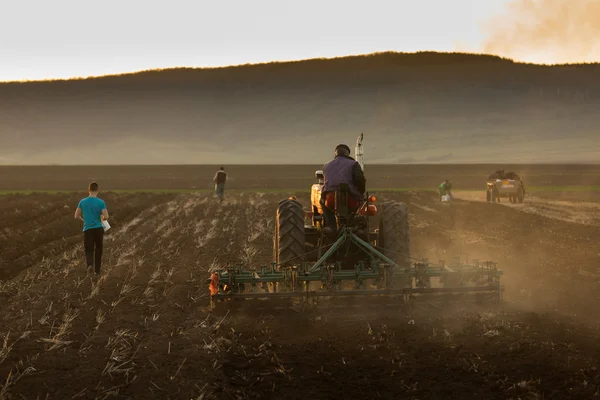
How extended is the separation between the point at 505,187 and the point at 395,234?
23.1m

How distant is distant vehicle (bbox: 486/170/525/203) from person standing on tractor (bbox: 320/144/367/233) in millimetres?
23805

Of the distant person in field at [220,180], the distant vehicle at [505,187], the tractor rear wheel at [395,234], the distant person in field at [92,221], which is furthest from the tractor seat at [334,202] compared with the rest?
the distant vehicle at [505,187]

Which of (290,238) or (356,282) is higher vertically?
(290,238)

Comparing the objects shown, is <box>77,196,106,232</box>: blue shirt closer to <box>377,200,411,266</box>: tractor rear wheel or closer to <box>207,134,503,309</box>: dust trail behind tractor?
<box>207,134,503,309</box>: dust trail behind tractor

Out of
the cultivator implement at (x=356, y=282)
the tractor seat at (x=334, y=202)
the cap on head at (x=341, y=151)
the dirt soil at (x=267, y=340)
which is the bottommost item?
the dirt soil at (x=267, y=340)

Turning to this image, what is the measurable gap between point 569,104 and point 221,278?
643 ft

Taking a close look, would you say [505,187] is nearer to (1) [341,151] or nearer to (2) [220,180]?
(2) [220,180]

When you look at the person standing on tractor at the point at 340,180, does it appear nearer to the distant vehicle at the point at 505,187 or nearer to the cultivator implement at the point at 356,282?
the cultivator implement at the point at 356,282

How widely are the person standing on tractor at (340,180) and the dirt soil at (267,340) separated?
1.61 metres

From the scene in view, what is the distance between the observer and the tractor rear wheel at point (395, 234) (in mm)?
10430

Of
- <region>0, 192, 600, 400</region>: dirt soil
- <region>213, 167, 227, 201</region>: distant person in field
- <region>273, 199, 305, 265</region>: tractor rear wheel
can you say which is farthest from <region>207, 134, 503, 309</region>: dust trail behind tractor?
<region>213, 167, 227, 201</region>: distant person in field

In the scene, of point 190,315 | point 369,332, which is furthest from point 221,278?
point 369,332

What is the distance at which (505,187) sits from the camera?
3212 cm

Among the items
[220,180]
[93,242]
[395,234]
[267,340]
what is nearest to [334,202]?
[395,234]
